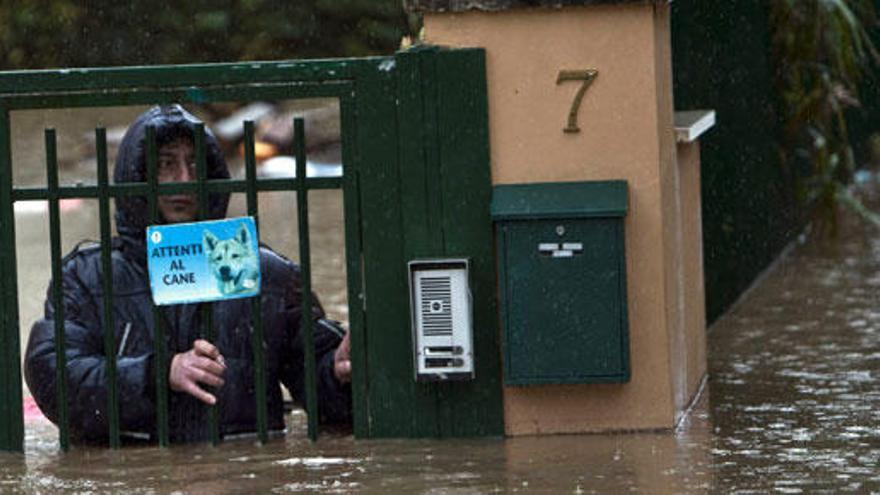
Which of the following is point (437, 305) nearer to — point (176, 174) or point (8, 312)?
point (176, 174)

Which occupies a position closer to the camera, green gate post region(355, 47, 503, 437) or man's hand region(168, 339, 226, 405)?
man's hand region(168, 339, 226, 405)

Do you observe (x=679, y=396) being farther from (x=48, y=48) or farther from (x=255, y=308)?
(x=48, y=48)

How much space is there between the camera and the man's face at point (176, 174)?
9.23 m

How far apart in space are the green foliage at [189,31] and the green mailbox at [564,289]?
2325 cm

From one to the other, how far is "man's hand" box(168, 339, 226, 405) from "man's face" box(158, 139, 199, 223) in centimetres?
51

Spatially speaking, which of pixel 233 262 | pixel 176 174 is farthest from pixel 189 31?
pixel 233 262

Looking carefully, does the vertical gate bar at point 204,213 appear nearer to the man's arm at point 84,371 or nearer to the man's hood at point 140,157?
the man's hood at point 140,157

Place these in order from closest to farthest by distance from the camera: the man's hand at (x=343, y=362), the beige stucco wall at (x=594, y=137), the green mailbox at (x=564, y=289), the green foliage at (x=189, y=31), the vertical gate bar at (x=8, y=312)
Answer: the green mailbox at (x=564, y=289), the beige stucco wall at (x=594, y=137), the vertical gate bar at (x=8, y=312), the man's hand at (x=343, y=362), the green foliage at (x=189, y=31)

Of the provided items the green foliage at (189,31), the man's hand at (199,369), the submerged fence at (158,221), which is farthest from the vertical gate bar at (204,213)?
the green foliage at (189,31)

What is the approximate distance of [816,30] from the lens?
15195mm

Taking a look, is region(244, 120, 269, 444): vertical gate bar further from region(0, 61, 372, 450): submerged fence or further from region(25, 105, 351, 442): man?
region(25, 105, 351, 442): man

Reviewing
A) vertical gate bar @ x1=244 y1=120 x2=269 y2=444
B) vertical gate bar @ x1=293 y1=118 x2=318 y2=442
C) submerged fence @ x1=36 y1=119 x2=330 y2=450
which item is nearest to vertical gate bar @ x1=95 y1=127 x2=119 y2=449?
submerged fence @ x1=36 y1=119 x2=330 y2=450

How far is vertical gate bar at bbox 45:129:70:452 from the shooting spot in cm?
904

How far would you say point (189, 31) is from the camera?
33.3m
